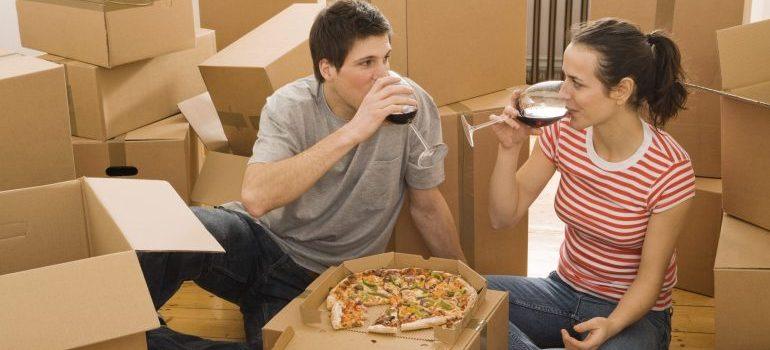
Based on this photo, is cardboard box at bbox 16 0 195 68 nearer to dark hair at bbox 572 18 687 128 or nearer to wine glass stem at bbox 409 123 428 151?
wine glass stem at bbox 409 123 428 151

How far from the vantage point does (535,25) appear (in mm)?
4492

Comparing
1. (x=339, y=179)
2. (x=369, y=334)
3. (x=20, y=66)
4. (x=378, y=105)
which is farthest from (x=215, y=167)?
(x=369, y=334)

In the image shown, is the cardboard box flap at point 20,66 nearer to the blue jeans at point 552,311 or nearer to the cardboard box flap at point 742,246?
the blue jeans at point 552,311

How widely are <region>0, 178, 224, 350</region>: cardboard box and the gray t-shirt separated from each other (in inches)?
15.8

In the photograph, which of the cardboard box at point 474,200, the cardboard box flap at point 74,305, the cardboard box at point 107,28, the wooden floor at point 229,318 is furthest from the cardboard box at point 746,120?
the cardboard box at point 107,28

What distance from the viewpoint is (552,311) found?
1.97 metres

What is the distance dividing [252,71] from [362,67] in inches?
16.8

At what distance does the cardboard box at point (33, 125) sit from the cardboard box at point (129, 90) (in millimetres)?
576

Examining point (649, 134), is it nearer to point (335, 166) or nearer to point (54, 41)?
point (335, 166)

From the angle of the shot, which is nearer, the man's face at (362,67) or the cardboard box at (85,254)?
the cardboard box at (85,254)

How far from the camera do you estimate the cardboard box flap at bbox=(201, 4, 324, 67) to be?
92.7 inches

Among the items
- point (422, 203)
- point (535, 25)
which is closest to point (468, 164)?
point (422, 203)

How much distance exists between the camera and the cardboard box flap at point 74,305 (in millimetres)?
1185

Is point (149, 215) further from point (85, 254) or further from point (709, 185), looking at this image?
point (709, 185)
